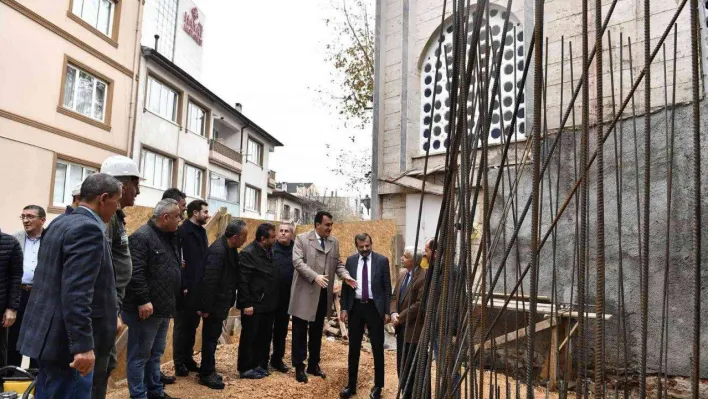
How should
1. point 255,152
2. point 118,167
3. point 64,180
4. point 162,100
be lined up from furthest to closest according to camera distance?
point 255,152 → point 162,100 → point 64,180 → point 118,167

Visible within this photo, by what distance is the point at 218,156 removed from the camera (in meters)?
22.0

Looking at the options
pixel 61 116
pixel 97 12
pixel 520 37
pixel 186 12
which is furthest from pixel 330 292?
pixel 186 12

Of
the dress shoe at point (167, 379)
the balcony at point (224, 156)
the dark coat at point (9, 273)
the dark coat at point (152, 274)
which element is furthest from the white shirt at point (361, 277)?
the balcony at point (224, 156)

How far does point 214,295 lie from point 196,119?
17630 millimetres

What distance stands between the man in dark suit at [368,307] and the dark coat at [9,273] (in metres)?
2.71

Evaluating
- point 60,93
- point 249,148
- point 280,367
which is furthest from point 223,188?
point 280,367

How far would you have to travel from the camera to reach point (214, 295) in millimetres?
4438

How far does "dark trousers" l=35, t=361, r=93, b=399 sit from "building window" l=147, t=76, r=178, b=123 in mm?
16041

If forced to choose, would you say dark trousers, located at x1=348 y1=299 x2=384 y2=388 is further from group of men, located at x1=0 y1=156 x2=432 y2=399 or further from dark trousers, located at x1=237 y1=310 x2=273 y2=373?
dark trousers, located at x1=237 y1=310 x2=273 y2=373

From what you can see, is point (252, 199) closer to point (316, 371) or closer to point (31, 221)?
point (316, 371)

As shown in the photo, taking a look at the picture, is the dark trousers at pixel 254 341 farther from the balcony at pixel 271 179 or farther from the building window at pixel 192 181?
the balcony at pixel 271 179

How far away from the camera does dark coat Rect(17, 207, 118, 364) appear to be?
87.7 inches

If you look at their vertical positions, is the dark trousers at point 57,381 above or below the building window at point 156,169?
below

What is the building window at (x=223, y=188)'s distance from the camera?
2231 centimetres
